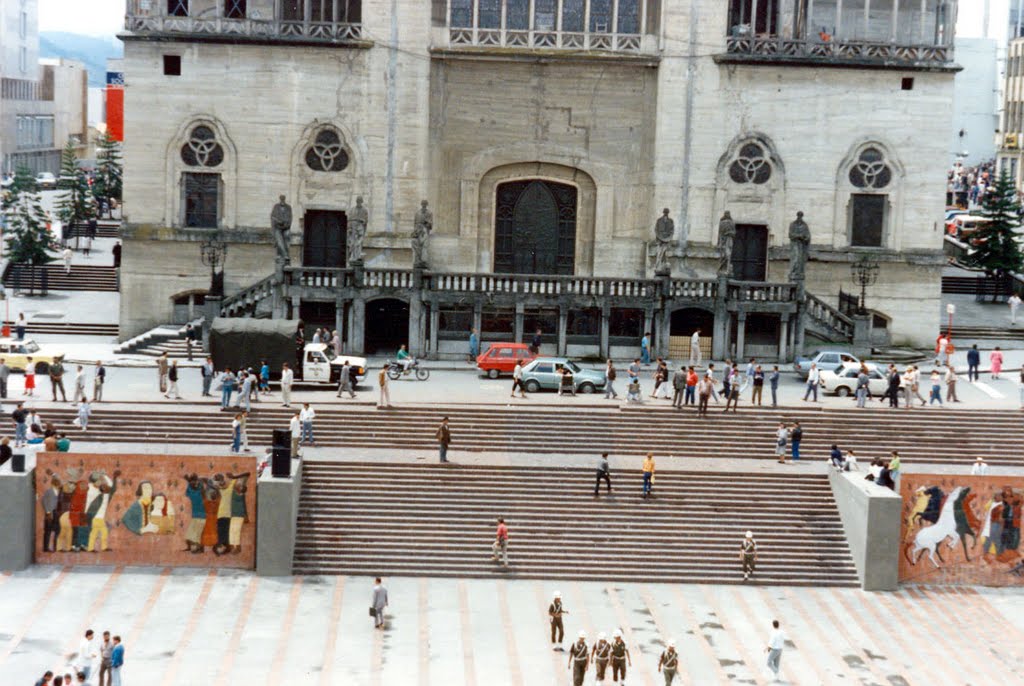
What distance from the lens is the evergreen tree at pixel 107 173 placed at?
392 ft

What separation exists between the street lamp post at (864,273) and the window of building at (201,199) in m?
28.1

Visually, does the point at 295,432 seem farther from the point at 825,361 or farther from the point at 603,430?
the point at 825,361

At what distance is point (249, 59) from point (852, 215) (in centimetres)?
2717

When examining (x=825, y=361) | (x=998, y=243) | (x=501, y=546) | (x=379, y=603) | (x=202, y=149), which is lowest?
(x=379, y=603)

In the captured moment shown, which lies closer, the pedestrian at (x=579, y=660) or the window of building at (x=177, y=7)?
the pedestrian at (x=579, y=660)

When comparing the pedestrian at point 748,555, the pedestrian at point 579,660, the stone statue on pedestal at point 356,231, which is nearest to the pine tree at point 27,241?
the stone statue on pedestal at point 356,231

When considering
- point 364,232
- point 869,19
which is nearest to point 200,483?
point 364,232

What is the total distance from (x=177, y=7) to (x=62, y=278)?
21.6m

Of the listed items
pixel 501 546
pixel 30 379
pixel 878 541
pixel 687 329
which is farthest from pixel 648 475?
pixel 30 379

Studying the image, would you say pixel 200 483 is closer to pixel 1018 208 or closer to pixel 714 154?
pixel 714 154

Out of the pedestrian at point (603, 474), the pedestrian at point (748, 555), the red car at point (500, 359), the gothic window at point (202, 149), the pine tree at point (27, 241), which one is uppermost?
the gothic window at point (202, 149)

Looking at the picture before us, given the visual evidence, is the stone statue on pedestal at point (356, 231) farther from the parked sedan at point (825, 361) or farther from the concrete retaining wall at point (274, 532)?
the concrete retaining wall at point (274, 532)

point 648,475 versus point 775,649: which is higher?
point 648,475

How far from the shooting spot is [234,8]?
7781 cm
